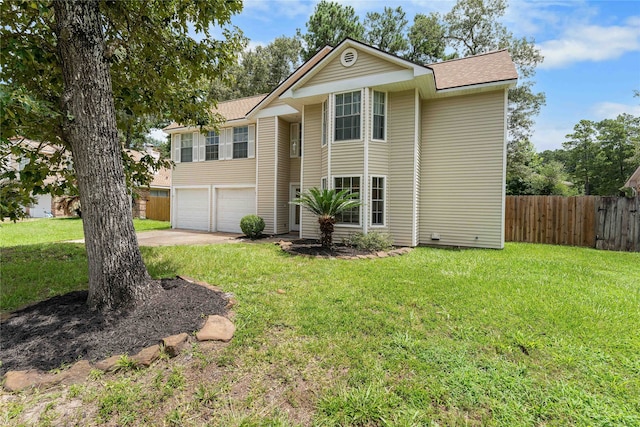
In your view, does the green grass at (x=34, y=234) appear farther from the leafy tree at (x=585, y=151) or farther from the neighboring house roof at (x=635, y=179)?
the leafy tree at (x=585, y=151)

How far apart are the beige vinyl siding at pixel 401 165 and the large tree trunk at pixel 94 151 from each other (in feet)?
24.8

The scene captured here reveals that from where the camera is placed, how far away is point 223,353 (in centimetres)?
294

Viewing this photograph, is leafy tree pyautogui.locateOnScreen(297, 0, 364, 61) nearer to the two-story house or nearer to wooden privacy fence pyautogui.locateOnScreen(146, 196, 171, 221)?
the two-story house

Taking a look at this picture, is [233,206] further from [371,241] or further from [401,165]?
[401,165]

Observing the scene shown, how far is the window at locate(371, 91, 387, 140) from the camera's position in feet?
30.3

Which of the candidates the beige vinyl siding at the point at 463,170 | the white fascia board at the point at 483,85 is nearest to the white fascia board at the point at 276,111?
the beige vinyl siding at the point at 463,170

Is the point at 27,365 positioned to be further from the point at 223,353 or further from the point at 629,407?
the point at 629,407

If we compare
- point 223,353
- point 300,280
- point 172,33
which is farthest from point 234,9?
point 223,353

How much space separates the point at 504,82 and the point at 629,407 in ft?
28.7

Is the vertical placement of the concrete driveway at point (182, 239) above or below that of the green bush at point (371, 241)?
below

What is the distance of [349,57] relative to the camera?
9.25 meters

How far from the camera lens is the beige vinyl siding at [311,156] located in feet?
34.8

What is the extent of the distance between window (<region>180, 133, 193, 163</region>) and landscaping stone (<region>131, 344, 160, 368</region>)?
13.2 m

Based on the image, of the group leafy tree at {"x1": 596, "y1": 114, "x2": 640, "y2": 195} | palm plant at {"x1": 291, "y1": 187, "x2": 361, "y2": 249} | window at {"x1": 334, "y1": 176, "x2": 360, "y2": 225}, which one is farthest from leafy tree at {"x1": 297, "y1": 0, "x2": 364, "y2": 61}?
leafy tree at {"x1": 596, "y1": 114, "x2": 640, "y2": 195}
